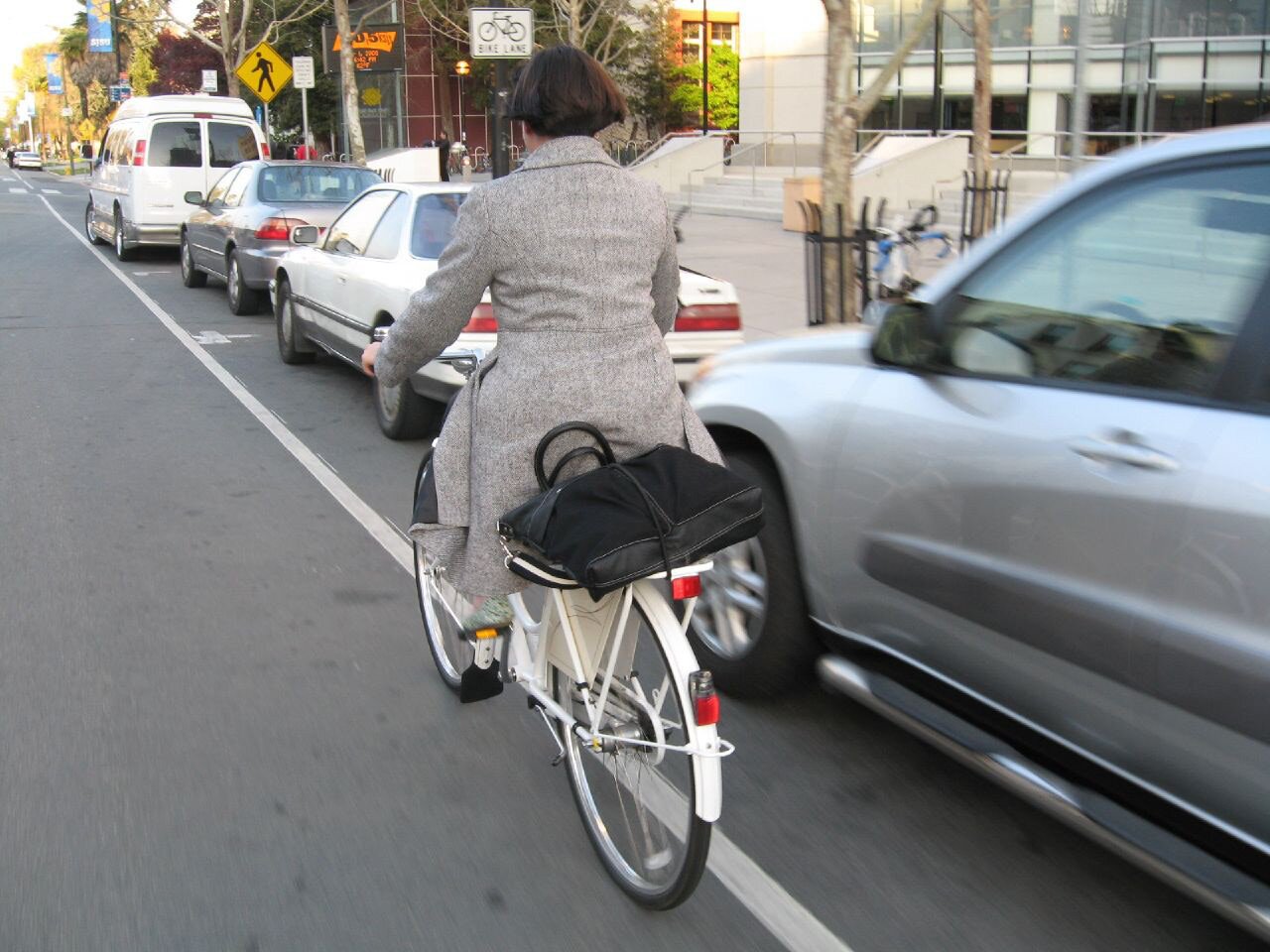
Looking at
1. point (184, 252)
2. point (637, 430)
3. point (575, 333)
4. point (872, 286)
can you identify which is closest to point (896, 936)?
point (637, 430)

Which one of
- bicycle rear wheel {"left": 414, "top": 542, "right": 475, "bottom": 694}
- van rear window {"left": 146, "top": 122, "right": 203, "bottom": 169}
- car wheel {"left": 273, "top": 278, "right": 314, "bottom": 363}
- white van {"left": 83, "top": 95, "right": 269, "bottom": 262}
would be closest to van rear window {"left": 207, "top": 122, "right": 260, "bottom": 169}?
white van {"left": 83, "top": 95, "right": 269, "bottom": 262}

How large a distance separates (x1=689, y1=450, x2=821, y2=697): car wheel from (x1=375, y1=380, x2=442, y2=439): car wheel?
4.13 meters

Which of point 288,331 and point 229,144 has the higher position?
point 229,144

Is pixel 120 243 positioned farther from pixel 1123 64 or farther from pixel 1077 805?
pixel 1123 64

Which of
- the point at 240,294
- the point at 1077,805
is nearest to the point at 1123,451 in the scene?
the point at 1077,805

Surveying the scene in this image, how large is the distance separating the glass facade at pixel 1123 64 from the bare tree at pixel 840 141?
16.4 metres

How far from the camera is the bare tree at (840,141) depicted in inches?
436

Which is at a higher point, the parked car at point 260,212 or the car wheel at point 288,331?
the parked car at point 260,212

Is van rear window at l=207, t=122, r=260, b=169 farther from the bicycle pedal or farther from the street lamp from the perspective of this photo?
the street lamp

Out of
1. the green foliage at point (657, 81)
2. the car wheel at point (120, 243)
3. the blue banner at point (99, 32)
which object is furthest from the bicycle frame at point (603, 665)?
the blue banner at point (99, 32)

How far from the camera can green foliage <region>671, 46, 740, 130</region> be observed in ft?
180

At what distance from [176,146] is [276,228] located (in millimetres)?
7413

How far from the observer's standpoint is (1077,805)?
300 cm

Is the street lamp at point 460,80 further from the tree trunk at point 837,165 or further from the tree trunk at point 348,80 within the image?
the tree trunk at point 837,165
